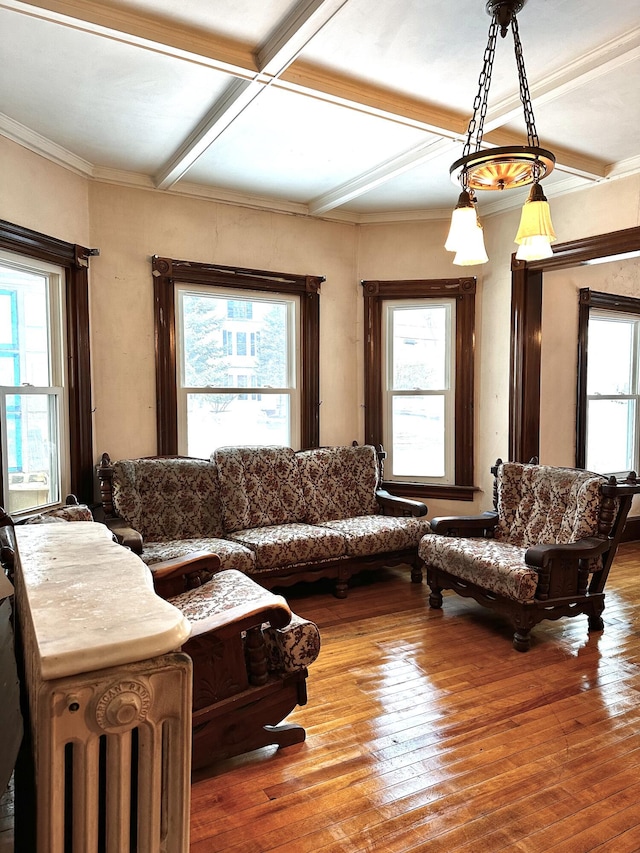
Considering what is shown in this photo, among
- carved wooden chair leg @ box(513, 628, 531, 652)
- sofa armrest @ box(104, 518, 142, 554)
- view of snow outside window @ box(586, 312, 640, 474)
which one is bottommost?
carved wooden chair leg @ box(513, 628, 531, 652)

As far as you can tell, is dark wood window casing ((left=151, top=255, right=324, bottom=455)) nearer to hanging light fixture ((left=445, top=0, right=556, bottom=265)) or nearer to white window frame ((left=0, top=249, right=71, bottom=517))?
white window frame ((left=0, top=249, right=71, bottom=517))

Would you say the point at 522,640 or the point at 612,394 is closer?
the point at 522,640

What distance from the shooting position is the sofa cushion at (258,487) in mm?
4211

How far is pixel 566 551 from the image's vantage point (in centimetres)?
323

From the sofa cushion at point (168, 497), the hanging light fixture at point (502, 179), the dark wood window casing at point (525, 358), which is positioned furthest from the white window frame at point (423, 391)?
the hanging light fixture at point (502, 179)

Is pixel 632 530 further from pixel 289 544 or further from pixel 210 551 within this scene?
pixel 210 551

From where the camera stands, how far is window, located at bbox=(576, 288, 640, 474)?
16.9 feet

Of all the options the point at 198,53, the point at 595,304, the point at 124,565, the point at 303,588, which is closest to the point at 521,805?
the point at 124,565

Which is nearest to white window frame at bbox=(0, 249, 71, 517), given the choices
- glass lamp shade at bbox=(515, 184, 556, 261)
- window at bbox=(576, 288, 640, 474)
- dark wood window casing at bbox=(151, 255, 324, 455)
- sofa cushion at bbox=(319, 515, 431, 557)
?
dark wood window casing at bbox=(151, 255, 324, 455)

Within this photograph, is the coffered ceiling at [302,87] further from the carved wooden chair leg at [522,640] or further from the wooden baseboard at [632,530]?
the wooden baseboard at [632,530]

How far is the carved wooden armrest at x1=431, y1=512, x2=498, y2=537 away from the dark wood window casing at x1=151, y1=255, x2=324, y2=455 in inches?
54.2

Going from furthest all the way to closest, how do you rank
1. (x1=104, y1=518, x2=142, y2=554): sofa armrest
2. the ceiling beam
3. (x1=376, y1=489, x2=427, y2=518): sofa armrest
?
(x1=376, y1=489, x2=427, y2=518): sofa armrest < (x1=104, y1=518, x2=142, y2=554): sofa armrest < the ceiling beam

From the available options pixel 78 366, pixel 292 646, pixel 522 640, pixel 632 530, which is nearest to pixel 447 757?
pixel 292 646

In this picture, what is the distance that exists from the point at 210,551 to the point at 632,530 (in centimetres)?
426
